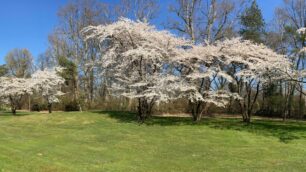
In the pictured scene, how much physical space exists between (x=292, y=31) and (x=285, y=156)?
18.3 m

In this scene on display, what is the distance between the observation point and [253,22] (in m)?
29.2

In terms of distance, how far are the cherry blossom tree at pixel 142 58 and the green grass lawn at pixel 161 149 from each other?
2371 millimetres

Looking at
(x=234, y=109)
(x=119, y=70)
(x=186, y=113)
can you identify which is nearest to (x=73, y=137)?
(x=119, y=70)

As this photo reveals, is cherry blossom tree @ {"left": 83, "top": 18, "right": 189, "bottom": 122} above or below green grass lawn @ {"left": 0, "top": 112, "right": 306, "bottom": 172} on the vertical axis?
above

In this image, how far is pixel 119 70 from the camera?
20.7m

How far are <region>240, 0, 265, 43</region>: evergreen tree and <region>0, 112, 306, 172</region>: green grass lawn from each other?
14916 millimetres

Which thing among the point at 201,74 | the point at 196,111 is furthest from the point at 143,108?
the point at 201,74

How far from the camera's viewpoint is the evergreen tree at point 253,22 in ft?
95.1

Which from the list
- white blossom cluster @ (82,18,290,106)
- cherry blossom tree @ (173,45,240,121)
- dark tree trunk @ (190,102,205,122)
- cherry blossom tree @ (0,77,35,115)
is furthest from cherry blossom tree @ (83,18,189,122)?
cherry blossom tree @ (0,77,35,115)

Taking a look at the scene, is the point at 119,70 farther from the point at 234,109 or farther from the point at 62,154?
the point at 234,109

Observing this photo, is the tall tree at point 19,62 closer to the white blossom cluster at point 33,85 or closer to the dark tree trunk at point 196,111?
the white blossom cluster at point 33,85

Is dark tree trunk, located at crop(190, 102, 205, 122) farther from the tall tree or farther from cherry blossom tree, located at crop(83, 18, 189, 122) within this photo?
the tall tree

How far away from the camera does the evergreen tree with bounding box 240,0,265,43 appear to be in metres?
29.0

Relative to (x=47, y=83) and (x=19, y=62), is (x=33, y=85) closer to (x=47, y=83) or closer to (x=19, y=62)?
(x=47, y=83)
